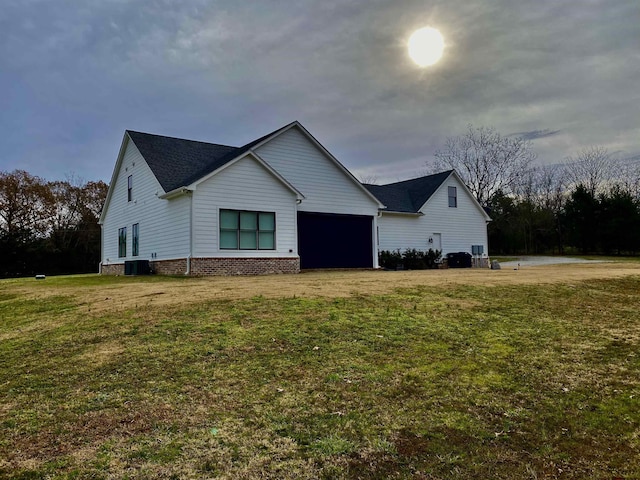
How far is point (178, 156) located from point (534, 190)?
44.5 meters

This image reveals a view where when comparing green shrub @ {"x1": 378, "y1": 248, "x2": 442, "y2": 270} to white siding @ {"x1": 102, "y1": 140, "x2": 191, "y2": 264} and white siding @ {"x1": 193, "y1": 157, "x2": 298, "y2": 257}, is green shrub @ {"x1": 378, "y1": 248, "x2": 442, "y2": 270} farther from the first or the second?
white siding @ {"x1": 102, "y1": 140, "x2": 191, "y2": 264}

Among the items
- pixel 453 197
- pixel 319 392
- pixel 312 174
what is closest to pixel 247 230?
pixel 312 174

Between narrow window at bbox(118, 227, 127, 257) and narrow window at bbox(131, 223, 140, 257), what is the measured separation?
108 centimetres

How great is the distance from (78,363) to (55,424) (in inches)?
61.3

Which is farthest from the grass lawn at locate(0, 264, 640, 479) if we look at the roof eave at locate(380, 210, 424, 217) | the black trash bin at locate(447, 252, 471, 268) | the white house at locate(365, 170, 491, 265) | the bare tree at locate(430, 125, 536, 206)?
the bare tree at locate(430, 125, 536, 206)

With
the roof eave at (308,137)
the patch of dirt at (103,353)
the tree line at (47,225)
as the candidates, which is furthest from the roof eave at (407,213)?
the tree line at (47,225)

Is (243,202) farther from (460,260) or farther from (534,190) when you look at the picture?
(534,190)

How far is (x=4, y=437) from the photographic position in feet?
11.4

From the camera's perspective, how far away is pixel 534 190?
167 feet

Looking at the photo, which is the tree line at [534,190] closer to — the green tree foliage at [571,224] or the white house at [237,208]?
the green tree foliage at [571,224]

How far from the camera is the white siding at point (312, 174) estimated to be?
19.1 metres

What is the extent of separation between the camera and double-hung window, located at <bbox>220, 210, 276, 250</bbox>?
1642 cm

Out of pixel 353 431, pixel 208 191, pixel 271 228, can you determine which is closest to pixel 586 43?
pixel 271 228

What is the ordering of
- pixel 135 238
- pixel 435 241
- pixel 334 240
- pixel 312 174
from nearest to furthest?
pixel 312 174
pixel 135 238
pixel 334 240
pixel 435 241
